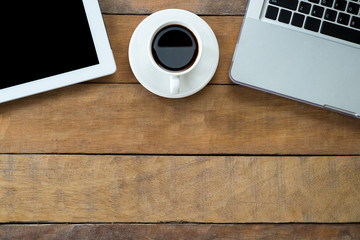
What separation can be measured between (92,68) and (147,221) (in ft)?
0.94

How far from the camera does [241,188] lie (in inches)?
24.5

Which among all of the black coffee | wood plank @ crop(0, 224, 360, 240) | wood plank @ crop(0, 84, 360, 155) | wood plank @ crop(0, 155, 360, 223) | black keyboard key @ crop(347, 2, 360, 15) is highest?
black keyboard key @ crop(347, 2, 360, 15)

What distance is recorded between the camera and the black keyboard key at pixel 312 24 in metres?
0.56

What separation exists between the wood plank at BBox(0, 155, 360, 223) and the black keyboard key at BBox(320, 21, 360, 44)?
214 millimetres

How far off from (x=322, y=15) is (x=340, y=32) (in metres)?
0.04

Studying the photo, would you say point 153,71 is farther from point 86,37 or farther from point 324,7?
point 324,7

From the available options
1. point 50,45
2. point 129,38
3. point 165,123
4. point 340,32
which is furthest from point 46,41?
point 340,32

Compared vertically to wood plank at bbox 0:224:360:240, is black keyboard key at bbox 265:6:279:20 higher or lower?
higher

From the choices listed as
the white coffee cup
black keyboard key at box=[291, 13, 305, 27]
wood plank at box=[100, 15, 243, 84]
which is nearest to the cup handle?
the white coffee cup

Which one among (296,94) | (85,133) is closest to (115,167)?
(85,133)

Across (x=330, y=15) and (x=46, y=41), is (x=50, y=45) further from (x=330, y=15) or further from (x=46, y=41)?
(x=330, y=15)

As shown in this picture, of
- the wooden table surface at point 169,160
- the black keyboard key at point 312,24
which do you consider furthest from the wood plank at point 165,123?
the black keyboard key at point 312,24

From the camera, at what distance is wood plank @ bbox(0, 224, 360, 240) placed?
614 millimetres

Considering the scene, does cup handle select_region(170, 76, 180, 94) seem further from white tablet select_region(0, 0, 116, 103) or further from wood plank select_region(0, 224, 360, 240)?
wood plank select_region(0, 224, 360, 240)
